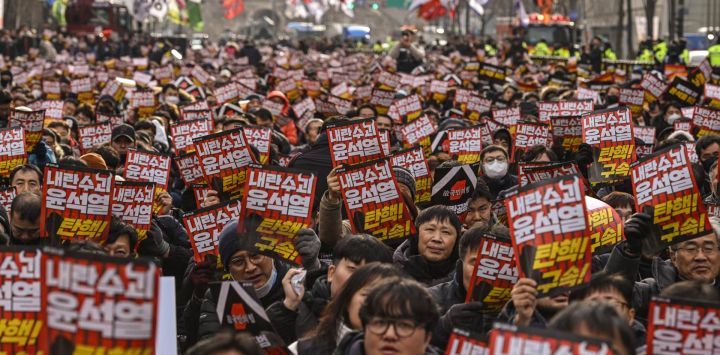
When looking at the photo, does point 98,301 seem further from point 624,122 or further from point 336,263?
point 624,122

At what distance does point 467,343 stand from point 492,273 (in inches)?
64.3

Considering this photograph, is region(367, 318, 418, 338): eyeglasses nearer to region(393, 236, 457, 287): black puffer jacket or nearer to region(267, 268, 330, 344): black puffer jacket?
region(267, 268, 330, 344): black puffer jacket

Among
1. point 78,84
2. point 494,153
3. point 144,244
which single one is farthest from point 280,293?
point 78,84

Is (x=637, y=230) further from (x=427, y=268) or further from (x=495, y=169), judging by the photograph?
(x=495, y=169)

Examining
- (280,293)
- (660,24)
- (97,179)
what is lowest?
(280,293)

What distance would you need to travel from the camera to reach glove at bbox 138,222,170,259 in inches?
360

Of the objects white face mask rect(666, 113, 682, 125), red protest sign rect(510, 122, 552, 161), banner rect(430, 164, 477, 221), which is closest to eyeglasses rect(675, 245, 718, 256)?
banner rect(430, 164, 477, 221)

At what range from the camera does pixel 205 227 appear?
8.69 meters

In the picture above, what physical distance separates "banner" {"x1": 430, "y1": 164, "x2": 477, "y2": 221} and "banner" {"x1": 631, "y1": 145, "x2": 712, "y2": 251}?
2.43 m

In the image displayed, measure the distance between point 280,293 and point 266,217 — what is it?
0.71 m

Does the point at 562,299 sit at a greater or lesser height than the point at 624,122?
lesser

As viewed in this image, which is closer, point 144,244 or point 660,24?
point 144,244

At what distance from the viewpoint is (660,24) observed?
5656 centimetres

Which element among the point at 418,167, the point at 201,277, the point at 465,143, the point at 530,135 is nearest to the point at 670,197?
the point at 201,277
